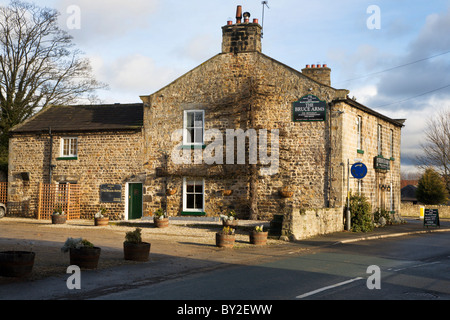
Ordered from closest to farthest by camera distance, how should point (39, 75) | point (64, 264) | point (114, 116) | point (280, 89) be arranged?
point (64, 264), point (280, 89), point (114, 116), point (39, 75)

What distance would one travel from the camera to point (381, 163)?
28.0 m

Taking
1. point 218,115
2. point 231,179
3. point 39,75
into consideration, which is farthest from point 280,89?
point 39,75

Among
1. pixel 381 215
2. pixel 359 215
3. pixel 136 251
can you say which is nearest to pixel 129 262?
pixel 136 251

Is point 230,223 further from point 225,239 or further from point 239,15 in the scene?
point 239,15

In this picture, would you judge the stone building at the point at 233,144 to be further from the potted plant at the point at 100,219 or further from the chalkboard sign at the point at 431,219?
the potted plant at the point at 100,219

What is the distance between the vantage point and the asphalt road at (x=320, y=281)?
28.1 feet

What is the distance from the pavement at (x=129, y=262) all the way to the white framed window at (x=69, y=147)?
463 centimetres

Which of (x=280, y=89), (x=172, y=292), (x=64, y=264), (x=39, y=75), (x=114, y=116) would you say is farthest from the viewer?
(x=39, y=75)

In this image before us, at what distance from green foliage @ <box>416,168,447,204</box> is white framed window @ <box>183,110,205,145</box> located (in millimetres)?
35643

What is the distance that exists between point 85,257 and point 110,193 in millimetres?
15770

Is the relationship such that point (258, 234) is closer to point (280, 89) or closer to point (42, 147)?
point (280, 89)

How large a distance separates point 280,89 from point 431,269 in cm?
1407

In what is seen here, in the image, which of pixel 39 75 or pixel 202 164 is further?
pixel 39 75

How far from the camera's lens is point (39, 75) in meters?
39.9
